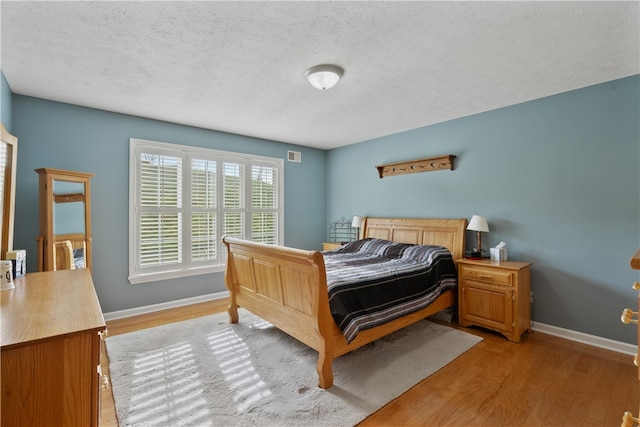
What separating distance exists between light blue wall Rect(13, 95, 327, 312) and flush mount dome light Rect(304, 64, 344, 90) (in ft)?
7.81

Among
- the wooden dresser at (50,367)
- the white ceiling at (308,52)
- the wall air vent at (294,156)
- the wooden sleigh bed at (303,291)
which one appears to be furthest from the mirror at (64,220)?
the wall air vent at (294,156)

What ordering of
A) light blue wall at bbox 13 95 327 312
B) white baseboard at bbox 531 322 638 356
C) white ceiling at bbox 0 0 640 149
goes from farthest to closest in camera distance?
light blue wall at bbox 13 95 327 312, white baseboard at bbox 531 322 638 356, white ceiling at bbox 0 0 640 149

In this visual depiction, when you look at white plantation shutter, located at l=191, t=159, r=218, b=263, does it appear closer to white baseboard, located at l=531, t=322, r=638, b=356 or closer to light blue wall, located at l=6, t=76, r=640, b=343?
light blue wall, located at l=6, t=76, r=640, b=343

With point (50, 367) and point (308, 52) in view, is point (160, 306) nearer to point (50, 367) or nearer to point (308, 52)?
point (50, 367)

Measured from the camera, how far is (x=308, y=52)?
2.18 meters

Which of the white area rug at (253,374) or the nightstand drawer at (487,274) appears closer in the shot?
the white area rug at (253,374)

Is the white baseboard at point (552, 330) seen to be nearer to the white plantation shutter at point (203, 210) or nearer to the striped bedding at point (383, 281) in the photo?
the white plantation shutter at point (203, 210)

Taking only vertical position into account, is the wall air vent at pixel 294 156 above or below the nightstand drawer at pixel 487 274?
above

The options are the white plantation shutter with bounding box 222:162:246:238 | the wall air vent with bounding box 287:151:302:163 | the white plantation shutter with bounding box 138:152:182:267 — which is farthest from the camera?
the wall air vent with bounding box 287:151:302:163

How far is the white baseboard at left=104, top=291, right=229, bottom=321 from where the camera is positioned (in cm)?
349

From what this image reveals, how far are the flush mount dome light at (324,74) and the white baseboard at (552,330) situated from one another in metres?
3.25

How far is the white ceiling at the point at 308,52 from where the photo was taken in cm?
175

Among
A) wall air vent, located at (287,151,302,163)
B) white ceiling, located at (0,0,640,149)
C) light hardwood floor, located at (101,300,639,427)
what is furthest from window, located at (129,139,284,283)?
light hardwood floor, located at (101,300,639,427)

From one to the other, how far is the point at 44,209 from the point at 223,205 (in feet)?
6.55
